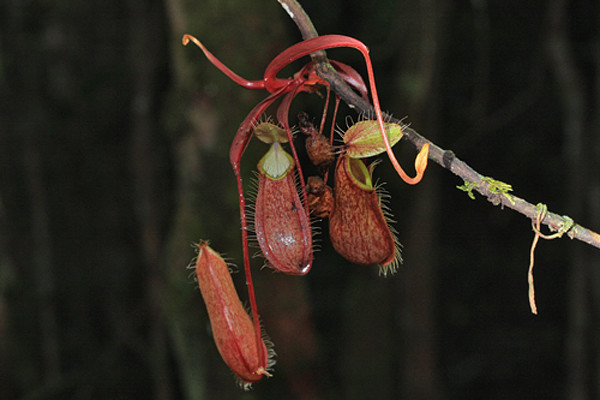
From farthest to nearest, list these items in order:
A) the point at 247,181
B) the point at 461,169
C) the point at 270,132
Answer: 1. the point at 247,181
2. the point at 270,132
3. the point at 461,169

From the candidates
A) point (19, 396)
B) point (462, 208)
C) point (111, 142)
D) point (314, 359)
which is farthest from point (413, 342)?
point (111, 142)

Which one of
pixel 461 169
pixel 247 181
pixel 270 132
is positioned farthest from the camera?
pixel 247 181

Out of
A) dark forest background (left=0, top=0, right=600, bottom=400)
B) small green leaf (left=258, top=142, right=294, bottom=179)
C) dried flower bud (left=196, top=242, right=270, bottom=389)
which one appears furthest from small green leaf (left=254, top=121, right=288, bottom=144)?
dark forest background (left=0, top=0, right=600, bottom=400)

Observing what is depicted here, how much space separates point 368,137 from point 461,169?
0.11 m

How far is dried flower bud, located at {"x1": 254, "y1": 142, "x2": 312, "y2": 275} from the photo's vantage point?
0.64 metres

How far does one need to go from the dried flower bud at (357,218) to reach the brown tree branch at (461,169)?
4.2 inches

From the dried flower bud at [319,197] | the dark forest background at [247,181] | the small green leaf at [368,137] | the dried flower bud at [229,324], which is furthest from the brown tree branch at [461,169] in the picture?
the dark forest background at [247,181]

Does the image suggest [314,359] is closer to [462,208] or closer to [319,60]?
[319,60]

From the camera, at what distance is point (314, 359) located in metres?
1.38

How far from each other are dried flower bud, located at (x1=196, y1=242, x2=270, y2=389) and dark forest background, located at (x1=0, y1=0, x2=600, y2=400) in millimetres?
591

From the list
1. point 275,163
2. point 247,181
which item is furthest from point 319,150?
point 247,181

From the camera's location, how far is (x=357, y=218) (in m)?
0.69

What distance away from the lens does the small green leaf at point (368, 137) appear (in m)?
0.58

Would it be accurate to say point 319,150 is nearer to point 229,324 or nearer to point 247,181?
point 229,324
